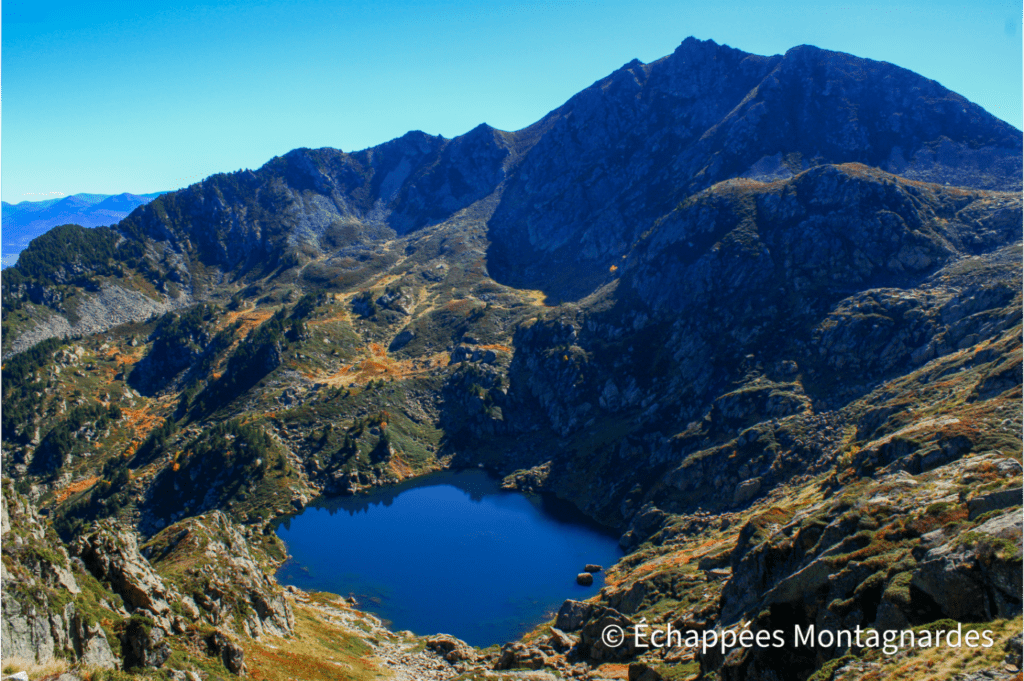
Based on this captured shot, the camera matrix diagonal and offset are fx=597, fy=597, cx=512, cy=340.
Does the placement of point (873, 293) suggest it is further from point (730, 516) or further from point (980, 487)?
point (980, 487)

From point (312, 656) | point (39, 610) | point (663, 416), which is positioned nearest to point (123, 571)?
point (39, 610)

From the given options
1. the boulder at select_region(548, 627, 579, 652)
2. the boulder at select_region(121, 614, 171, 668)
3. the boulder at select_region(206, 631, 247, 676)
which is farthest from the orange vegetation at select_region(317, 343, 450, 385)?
the boulder at select_region(121, 614, 171, 668)

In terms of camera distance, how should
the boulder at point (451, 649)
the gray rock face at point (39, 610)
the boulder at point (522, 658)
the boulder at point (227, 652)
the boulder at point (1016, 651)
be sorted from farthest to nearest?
the boulder at point (451, 649), the boulder at point (522, 658), the boulder at point (227, 652), the gray rock face at point (39, 610), the boulder at point (1016, 651)

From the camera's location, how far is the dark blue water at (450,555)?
72.9 meters

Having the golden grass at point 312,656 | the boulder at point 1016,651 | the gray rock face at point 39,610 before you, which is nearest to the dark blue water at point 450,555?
the golden grass at point 312,656

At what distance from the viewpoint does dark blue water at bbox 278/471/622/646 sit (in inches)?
2869

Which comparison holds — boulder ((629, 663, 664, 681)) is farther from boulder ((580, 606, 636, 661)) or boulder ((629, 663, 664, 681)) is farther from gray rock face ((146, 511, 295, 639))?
gray rock face ((146, 511, 295, 639))

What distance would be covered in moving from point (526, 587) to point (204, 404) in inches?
3961

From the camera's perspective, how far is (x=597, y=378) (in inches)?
5202

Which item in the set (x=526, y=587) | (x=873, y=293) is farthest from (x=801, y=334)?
(x=526, y=587)

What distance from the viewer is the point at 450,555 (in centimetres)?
8888

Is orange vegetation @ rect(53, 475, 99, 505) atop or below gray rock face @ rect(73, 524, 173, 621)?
atop

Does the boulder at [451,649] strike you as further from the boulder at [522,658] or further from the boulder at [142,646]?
the boulder at [142,646]

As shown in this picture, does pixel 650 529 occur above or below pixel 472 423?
below
